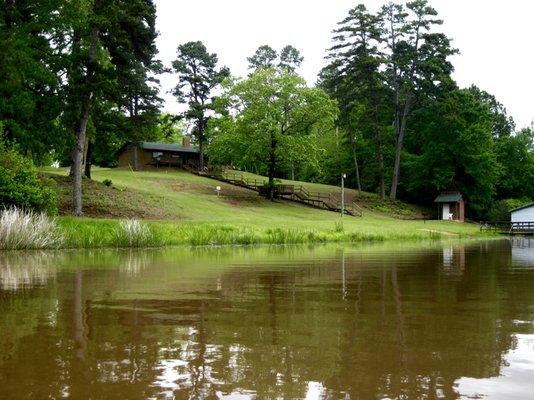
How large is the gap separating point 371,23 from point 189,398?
71.3m

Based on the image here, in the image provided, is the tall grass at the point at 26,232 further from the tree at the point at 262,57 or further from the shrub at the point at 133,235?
the tree at the point at 262,57

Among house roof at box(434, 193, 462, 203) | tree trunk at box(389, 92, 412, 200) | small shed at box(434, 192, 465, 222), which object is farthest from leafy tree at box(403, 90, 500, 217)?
tree trunk at box(389, 92, 412, 200)

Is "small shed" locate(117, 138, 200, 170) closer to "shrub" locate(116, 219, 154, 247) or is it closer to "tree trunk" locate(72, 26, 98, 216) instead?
"tree trunk" locate(72, 26, 98, 216)

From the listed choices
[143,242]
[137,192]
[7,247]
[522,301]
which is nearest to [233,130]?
[137,192]

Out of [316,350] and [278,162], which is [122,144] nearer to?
[278,162]

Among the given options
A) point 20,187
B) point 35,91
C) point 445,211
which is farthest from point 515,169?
point 20,187

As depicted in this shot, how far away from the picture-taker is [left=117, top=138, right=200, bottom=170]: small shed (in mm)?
80500

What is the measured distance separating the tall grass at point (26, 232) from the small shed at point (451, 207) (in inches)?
2090

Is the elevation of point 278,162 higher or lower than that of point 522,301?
higher

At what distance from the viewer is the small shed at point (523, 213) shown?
66062mm

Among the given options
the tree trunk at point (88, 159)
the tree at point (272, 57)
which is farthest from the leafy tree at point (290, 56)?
the tree trunk at point (88, 159)

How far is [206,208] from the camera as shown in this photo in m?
50.0

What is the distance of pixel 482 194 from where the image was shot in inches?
2889

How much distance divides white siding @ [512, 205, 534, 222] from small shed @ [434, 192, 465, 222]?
5.85 m
